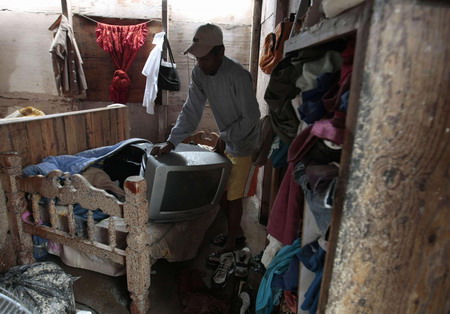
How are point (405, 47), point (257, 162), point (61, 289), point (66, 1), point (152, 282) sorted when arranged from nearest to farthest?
point (405, 47)
point (61, 289)
point (257, 162)
point (152, 282)
point (66, 1)

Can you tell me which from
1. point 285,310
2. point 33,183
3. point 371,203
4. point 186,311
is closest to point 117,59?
point 33,183

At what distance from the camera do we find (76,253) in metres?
1.78

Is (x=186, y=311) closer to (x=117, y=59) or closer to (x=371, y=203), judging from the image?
(x=371, y=203)

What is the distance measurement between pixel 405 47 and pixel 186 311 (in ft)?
5.48

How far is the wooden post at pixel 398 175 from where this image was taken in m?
0.48

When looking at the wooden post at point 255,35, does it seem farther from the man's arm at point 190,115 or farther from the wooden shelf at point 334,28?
the wooden shelf at point 334,28

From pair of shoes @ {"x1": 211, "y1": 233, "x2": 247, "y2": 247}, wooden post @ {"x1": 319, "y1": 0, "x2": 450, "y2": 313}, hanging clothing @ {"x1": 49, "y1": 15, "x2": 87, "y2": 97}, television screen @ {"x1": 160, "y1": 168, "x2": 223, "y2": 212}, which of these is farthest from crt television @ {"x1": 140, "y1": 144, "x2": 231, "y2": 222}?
hanging clothing @ {"x1": 49, "y1": 15, "x2": 87, "y2": 97}

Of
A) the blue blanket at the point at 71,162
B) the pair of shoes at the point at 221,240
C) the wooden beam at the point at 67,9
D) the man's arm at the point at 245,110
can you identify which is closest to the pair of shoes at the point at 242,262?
the pair of shoes at the point at 221,240

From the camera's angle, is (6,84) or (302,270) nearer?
(302,270)

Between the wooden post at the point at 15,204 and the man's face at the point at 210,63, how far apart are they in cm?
126

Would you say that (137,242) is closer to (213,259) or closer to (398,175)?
(213,259)

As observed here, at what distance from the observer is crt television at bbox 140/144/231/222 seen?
1.66 meters

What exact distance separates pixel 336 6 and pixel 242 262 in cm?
179

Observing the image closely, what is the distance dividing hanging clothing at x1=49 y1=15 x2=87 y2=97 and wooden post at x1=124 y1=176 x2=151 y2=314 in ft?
9.15
